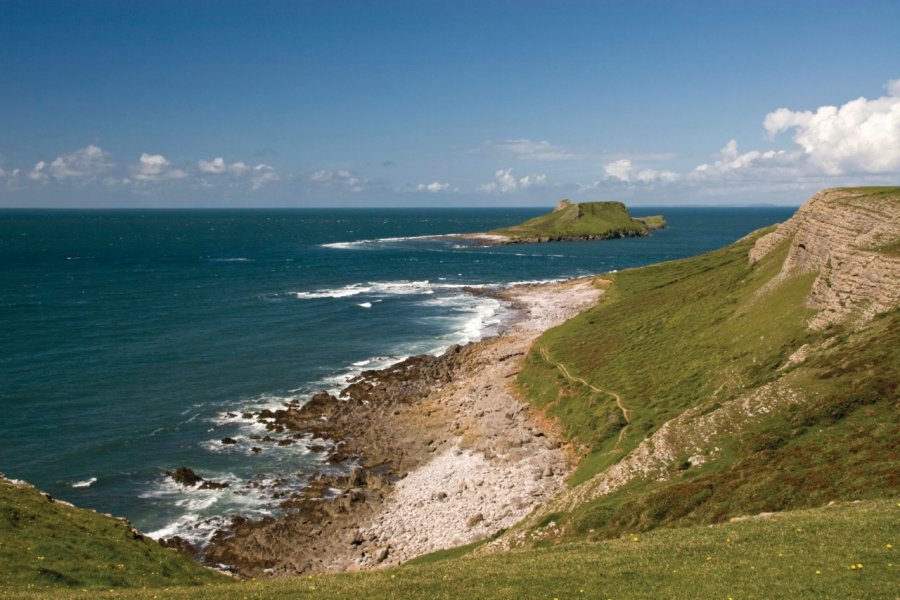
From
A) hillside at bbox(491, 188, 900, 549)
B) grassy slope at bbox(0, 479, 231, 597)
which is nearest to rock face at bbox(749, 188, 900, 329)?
hillside at bbox(491, 188, 900, 549)

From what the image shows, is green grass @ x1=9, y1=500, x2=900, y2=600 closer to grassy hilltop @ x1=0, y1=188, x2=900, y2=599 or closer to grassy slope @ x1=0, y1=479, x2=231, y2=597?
grassy hilltop @ x1=0, y1=188, x2=900, y2=599

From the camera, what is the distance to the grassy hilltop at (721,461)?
A: 76.1ft

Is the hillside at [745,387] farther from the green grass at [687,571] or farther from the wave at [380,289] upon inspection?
the wave at [380,289]

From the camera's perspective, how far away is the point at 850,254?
54.8 m

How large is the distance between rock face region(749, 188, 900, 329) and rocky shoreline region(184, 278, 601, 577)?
2733cm

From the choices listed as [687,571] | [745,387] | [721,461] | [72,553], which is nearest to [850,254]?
[745,387]

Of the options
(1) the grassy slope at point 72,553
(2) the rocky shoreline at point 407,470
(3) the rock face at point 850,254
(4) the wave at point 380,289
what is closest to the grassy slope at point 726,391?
(3) the rock face at point 850,254

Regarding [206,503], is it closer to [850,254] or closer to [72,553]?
[72,553]

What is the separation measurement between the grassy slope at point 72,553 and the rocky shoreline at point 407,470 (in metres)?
10.6

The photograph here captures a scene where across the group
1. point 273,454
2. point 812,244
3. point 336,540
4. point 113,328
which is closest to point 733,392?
point 812,244

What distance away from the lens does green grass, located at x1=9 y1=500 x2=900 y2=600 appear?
21203 millimetres

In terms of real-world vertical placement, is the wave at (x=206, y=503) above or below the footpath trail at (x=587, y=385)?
below

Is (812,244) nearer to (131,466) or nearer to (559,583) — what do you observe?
(559,583)

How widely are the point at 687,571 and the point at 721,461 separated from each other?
1743 centimetres
